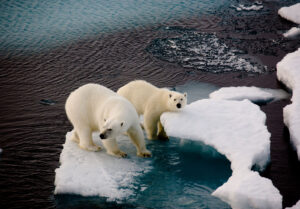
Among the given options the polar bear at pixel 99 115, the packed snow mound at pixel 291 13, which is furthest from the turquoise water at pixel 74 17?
the polar bear at pixel 99 115

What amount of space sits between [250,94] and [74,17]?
739cm

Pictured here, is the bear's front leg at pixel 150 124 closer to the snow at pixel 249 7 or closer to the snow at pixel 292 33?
the snow at pixel 292 33

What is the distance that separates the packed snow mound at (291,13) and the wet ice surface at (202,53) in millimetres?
2932

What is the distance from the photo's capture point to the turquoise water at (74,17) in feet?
38.3

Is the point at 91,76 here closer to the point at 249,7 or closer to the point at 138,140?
the point at 138,140

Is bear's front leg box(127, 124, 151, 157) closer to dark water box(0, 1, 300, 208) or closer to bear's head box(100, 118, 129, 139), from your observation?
bear's head box(100, 118, 129, 139)

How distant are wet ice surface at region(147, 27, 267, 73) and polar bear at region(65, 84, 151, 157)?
4107 mm

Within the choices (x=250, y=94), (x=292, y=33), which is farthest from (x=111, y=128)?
(x=292, y=33)

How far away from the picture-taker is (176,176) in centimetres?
576

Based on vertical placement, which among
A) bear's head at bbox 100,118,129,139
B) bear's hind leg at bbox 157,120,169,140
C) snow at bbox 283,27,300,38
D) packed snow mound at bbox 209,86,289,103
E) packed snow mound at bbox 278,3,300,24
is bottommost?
bear's hind leg at bbox 157,120,169,140

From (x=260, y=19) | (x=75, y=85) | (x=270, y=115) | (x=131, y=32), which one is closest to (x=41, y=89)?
(x=75, y=85)

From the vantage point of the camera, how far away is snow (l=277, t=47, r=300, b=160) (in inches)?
256

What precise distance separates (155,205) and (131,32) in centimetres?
787

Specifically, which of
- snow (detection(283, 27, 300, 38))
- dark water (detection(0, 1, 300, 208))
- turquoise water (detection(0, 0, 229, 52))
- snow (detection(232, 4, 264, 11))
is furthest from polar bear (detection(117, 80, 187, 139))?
snow (detection(232, 4, 264, 11))
